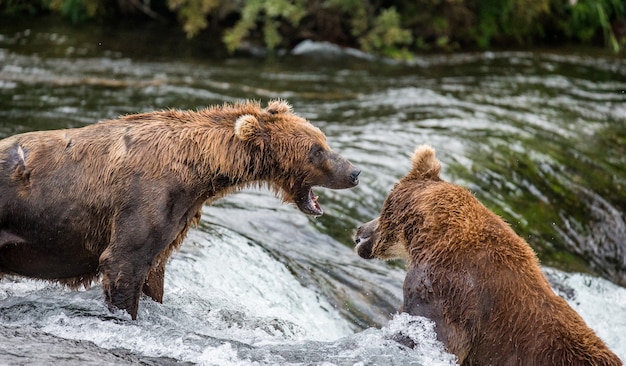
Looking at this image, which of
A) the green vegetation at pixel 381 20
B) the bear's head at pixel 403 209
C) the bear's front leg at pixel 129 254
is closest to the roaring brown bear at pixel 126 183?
the bear's front leg at pixel 129 254

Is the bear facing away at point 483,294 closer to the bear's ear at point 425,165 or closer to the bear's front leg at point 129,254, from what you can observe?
the bear's ear at point 425,165

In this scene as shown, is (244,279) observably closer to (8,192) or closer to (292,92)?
(8,192)

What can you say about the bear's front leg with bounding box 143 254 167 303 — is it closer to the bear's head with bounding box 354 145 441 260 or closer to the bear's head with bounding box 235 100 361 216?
the bear's head with bounding box 235 100 361 216

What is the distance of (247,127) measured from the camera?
6043mm

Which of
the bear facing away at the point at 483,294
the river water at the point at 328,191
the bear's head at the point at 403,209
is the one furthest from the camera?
the bear's head at the point at 403,209

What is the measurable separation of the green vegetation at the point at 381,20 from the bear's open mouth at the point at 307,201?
9.03 metres

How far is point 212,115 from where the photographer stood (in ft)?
20.4

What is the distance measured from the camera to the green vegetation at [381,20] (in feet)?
51.8

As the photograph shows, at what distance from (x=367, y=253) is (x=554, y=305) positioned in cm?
142

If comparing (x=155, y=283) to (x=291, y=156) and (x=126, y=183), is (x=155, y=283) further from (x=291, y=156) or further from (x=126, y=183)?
(x=291, y=156)

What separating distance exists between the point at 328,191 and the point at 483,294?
4.02 m

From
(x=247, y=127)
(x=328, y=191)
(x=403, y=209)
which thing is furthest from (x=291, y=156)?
(x=328, y=191)

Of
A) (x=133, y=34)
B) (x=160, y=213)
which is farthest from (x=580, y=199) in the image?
(x=133, y=34)

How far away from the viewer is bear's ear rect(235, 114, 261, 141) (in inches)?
237
